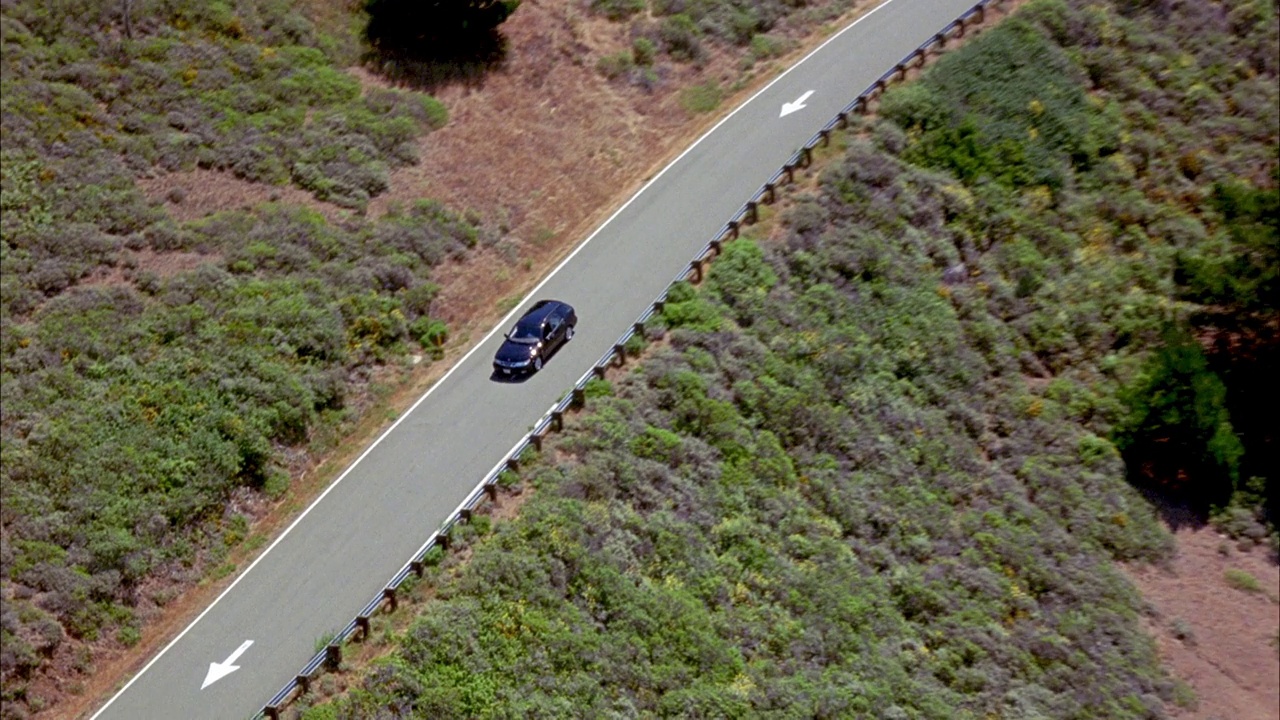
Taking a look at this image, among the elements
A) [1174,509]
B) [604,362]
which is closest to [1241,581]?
[1174,509]

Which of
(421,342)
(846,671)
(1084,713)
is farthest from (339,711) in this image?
(1084,713)

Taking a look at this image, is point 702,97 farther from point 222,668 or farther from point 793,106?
point 222,668

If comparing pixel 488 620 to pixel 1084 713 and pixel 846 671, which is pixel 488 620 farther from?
pixel 1084 713

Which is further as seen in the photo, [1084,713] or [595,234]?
[595,234]

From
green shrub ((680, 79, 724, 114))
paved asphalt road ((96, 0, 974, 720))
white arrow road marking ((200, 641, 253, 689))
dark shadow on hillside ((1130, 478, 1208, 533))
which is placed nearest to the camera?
Result: white arrow road marking ((200, 641, 253, 689))

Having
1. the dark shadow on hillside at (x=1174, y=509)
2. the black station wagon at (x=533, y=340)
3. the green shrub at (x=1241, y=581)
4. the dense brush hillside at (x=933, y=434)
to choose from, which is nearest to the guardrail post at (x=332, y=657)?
the dense brush hillside at (x=933, y=434)

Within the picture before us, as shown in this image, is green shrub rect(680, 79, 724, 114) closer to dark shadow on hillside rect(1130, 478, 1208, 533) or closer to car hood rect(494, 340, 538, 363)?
car hood rect(494, 340, 538, 363)

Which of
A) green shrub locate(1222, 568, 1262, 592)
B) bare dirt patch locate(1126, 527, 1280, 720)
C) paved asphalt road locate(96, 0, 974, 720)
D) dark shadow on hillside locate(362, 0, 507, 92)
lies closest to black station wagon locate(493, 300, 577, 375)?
paved asphalt road locate(96, 0, 974, 720)
